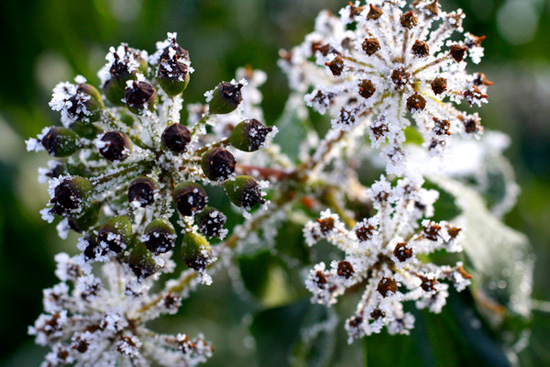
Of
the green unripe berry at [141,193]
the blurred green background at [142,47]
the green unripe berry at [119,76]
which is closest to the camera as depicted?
the green unripe berry at [141,193]

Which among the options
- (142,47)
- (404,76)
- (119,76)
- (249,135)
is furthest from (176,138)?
(142,47)

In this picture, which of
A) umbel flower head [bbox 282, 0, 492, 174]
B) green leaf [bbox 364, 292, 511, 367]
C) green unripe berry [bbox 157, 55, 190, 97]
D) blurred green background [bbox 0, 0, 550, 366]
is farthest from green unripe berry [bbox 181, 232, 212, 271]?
blurred green background [bbox 0, 0, 550, 366]

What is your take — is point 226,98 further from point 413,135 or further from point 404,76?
point 413,135

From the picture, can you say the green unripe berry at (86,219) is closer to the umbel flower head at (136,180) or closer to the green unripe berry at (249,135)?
the umbel flower head at (136,180)

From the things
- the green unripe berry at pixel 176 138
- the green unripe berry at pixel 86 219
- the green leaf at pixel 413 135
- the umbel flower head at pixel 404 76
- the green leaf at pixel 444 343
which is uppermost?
the green leaf at pixel 413 135

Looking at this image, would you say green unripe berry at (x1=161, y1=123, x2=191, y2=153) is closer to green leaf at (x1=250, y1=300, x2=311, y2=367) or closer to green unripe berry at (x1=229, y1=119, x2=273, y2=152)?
green unripe berry at (x1=229, y1=119, x2=273, y2=152)

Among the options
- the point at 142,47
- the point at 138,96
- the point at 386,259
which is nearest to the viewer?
the point at 138,96

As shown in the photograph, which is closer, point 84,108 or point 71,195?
point 71,195

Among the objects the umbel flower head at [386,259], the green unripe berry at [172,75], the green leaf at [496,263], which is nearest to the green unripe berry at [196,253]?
the umbel flower head at [386,259]

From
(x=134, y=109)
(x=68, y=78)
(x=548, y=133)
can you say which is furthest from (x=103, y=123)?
(x=548, y=133)
